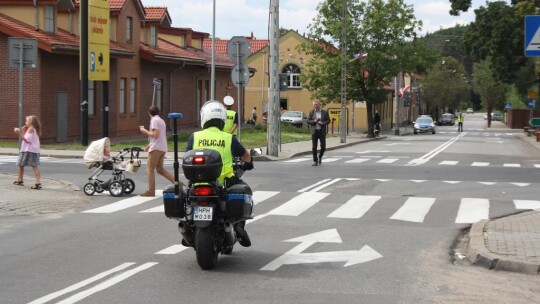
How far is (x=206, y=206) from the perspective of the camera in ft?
27.9

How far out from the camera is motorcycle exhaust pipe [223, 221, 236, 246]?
28.7 feet

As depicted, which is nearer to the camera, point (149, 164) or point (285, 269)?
point (285, 269)

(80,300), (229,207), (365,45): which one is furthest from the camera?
(365,45)

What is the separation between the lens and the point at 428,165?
25766mm

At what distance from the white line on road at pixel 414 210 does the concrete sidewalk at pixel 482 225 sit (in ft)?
4.19

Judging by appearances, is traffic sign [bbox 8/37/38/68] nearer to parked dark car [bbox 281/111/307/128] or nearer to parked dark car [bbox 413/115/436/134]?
parked dark car [bbox 281/111/307/128]

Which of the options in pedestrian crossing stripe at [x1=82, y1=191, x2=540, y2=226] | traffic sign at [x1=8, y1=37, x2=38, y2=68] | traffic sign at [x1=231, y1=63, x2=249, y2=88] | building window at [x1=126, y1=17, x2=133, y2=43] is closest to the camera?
pedestrian crossing stripe at [x1=82, y1=191, x2=540, y2=226]

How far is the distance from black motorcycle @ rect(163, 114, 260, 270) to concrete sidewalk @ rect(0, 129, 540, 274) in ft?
9.21

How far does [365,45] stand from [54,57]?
2919 cm

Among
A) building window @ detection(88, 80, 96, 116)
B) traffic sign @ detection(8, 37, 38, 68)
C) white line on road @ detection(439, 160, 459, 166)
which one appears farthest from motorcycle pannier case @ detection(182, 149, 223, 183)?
building window @ detection(88, 80, 96, 116)

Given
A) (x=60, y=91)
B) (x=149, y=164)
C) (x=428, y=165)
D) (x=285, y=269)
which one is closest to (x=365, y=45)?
(x=60, y=91)

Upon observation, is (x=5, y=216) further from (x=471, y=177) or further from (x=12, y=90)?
(x=12, y=90)

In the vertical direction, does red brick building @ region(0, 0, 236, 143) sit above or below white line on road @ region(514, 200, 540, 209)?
above

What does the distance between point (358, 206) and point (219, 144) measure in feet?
20.5
